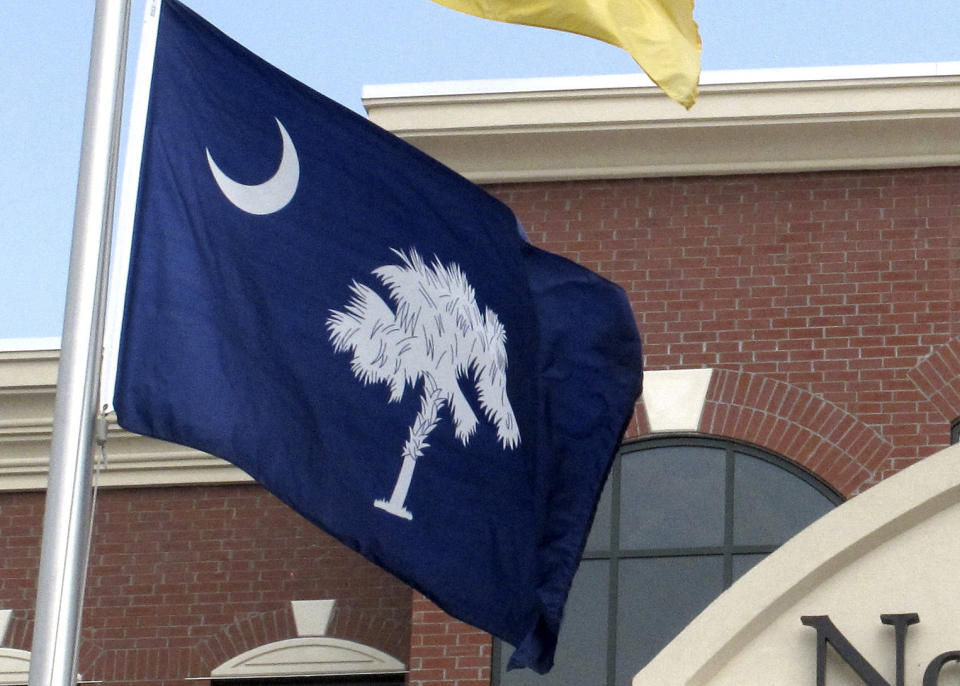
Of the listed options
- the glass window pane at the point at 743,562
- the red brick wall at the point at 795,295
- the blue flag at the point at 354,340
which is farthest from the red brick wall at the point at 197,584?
the blue flag at the point at 354,340

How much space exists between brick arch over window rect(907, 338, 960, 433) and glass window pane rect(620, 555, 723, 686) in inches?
73.9

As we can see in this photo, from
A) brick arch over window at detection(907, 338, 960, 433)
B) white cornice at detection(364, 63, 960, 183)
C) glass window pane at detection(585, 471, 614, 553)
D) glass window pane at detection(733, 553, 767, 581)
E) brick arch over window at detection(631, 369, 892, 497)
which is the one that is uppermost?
white cornice at detection(364, 63, 960, 183)

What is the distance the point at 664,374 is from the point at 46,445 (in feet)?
16.7

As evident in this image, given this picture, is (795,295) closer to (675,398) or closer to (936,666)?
(675,398)

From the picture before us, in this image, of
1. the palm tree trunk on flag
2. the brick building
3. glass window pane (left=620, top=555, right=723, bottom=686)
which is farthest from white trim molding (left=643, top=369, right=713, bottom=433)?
the palm tree trunk on flag

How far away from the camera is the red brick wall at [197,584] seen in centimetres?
1331

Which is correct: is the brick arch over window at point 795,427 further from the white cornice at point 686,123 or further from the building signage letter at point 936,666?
the building signage letter at point 936,666

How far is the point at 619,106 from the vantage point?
42.6 feet

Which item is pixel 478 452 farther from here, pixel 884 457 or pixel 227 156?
pixel 884 457

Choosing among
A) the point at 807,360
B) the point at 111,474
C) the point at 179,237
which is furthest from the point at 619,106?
the point at 179,237

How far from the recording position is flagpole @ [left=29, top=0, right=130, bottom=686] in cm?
589

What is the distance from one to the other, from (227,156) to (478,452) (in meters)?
1.75

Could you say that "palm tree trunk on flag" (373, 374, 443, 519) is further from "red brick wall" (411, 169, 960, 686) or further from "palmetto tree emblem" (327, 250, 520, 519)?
"red brick wall" (411, 169, 960, 686)

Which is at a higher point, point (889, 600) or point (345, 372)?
point (345, 372)
